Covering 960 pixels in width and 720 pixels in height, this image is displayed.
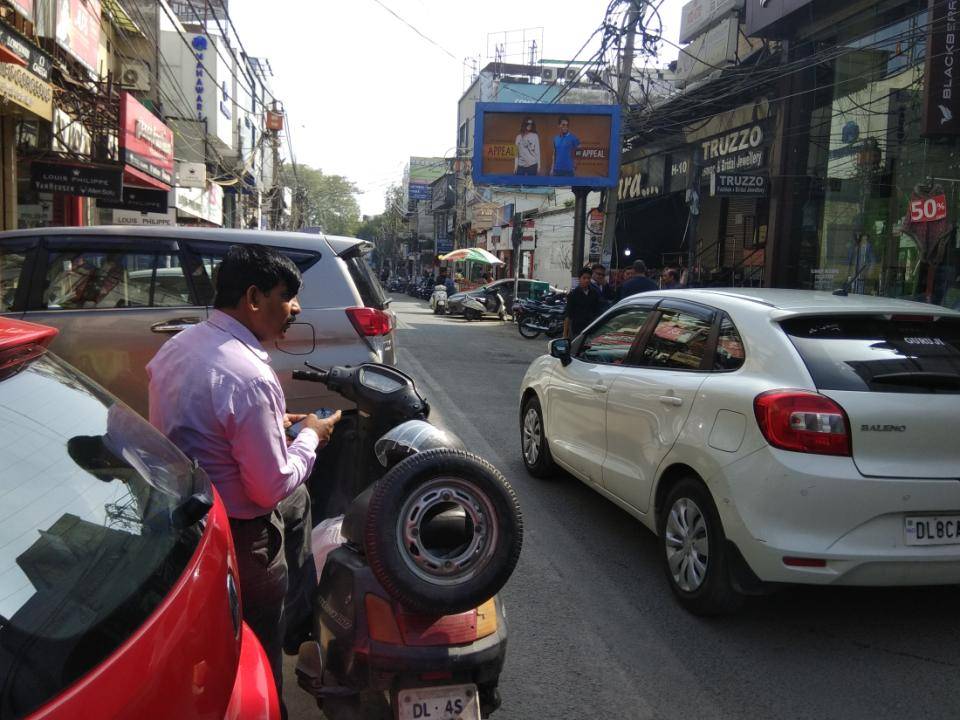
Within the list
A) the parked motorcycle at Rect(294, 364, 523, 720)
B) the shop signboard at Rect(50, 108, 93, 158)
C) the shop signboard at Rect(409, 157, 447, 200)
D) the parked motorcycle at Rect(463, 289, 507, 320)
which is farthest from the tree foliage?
the parked motorcycle at Rect(294, 364, 523, 720)

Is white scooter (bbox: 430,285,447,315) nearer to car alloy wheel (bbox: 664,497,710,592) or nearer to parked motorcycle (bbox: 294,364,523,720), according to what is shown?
car alloy wheel (bbox: 664,497,710,592)

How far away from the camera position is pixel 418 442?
2773 mm

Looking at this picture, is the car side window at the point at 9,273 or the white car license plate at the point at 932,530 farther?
the car side window at the point at 9,273

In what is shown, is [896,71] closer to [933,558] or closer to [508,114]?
[508,114]

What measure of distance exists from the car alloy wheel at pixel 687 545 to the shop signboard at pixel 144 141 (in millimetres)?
13686

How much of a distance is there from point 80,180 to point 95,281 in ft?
33.5

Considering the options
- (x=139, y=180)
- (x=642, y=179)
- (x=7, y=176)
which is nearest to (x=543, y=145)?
(x=642, y=179)

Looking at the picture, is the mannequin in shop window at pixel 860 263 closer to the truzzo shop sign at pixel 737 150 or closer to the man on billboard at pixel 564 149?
the truzzo shop sign at pixel 737 150

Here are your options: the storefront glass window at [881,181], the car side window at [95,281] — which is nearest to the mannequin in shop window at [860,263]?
the storefront glass window at [881,181]

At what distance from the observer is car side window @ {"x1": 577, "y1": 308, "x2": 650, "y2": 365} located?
528cm

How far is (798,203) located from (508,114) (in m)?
9.38

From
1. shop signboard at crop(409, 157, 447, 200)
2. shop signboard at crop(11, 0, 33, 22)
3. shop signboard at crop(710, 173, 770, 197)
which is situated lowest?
shop signboard at crop(710, 173, 770, 197)

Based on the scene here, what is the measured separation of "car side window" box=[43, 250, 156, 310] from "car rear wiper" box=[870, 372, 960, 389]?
4.39m

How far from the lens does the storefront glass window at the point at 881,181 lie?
12844mm
